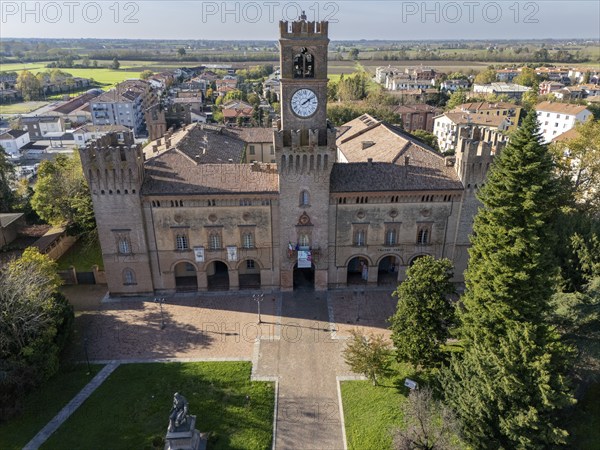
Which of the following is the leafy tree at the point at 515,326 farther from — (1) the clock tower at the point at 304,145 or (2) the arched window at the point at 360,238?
(1) the clock tower at the point at 304,145

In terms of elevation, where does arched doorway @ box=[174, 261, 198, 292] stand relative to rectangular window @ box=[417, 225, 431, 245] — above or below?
below

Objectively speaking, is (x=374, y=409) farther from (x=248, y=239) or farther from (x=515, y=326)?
(x=248, y=239)

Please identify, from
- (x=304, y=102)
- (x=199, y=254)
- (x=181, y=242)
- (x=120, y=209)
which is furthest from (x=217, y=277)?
(x=304, y=102)

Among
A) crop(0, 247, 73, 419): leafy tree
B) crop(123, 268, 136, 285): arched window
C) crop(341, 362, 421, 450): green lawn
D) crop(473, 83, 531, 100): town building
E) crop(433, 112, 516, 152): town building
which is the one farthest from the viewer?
crop(473, 83, 531, 100): town building

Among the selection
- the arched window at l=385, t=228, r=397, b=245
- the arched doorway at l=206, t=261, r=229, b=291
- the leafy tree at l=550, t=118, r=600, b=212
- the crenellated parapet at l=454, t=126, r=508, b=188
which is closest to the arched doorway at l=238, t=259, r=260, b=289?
the arched doorway at l=206, t=261, r=229, b=291

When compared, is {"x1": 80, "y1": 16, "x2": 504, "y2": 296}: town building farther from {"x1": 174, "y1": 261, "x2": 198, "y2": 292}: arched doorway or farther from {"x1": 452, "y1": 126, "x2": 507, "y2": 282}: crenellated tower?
{"x1": 174, "y1": 261, "x2": 198, "y2": 292}: arched doorway

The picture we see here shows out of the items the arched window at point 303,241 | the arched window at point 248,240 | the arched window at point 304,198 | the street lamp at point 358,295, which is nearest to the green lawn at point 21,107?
the arched window at point 248,240

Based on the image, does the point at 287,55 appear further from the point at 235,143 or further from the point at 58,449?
the point at 58,449
